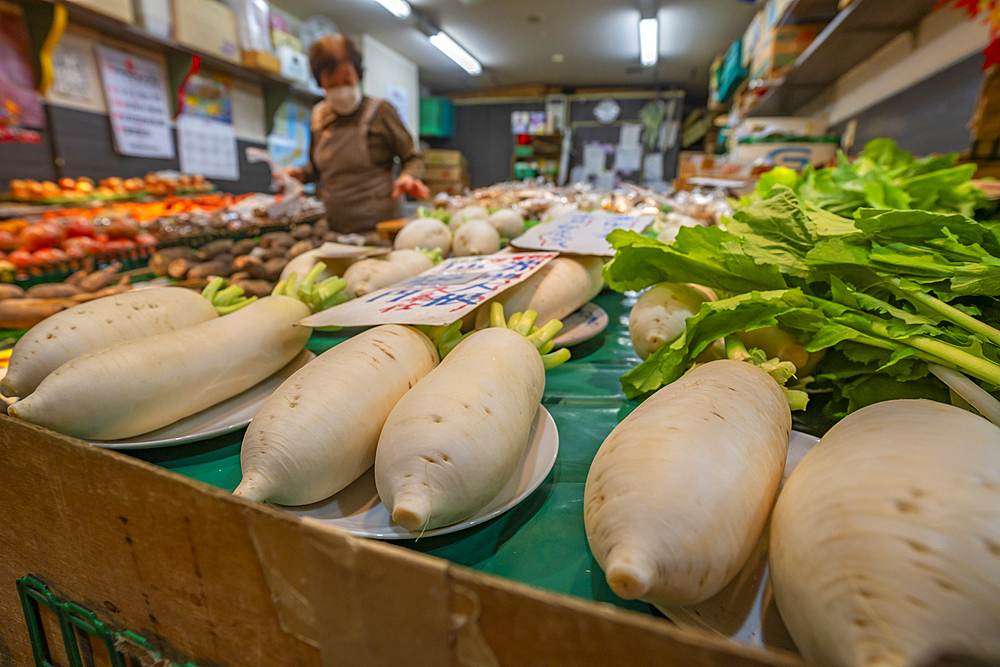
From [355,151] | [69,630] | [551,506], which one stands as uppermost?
[355,151]

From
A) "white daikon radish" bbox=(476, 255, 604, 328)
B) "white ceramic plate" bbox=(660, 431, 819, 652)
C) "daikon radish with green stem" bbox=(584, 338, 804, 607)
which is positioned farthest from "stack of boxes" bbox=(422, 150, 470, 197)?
"white ceramic plate" bbox=(660, 431, 819, 652)

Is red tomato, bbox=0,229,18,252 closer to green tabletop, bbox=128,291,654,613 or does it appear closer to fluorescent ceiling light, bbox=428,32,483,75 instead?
green tabletop, bbox=128,291,654,613

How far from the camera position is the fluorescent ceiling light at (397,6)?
19.5ft

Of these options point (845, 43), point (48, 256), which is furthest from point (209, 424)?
point (845, 43)

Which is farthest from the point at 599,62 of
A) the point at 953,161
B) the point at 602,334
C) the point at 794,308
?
the point at 794,308

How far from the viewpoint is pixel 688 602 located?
0.44 m

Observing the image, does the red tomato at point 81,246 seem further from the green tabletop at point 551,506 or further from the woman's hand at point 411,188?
the green tabletop at point 551,506

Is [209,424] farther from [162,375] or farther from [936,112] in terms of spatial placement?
[936,112]

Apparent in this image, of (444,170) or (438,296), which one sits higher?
(444,170)

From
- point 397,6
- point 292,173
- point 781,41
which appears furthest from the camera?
point 397,6

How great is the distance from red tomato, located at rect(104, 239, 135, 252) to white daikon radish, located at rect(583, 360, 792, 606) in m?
2.50

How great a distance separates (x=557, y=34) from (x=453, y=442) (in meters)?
8.10

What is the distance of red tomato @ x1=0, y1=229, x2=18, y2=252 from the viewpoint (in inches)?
78.7

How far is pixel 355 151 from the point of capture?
317cm
